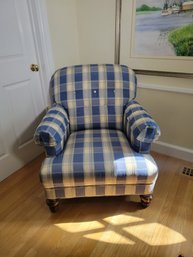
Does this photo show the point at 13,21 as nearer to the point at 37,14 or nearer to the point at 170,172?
the point at 37,14

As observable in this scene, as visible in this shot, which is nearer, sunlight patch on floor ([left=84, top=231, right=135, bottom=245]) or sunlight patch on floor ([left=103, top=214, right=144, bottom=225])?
sunlight patch on floor ([left=84, top=231, right=135, bottom=245])

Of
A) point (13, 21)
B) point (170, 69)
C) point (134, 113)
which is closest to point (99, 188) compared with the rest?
point (134, 113)

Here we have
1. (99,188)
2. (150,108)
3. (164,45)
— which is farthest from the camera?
(150,108)

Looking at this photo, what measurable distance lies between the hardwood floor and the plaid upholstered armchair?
0.40ft

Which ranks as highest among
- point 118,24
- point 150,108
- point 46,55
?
point 118,24

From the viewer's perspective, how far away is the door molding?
1594mm

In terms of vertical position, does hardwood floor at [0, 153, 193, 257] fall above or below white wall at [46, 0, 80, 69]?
below

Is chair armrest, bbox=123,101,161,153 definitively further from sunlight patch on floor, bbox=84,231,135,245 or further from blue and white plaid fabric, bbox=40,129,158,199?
sunlight patch on floor, bbox=84,231,135,245

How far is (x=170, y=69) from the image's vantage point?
169cm

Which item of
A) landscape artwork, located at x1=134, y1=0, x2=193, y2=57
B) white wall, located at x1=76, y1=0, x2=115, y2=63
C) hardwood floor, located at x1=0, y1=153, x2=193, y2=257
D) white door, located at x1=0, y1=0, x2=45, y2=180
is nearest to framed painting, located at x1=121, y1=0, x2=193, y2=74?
landscape artwork, located at x1=134, y1=0, x2=193, y2=57

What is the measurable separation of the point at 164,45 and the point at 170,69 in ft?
0.68

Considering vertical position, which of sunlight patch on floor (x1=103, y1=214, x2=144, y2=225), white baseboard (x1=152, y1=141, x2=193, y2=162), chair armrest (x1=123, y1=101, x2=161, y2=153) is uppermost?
chair armrest (x1=123, y1=101, x2=161, y2=153)

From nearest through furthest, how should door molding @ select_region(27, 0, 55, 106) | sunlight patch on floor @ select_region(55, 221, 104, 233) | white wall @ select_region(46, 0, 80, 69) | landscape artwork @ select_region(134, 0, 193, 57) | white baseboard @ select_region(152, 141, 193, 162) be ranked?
1. sunlight patch on floor @ select_region(55, 221, 104, 233)
2. landscape artwork @ select_region(134, 0, 193, 57)
3. door molding @ select_region(27, 0, 55, 106)
4. white wall @ select_region(46, 0, 80, 69)
5. white baseboard @ select_region(152, 141, 193, 162)

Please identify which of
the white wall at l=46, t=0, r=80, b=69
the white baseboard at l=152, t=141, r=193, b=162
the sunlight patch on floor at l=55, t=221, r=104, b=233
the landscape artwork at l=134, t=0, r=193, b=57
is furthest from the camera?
the white baseboard at l=152, t=141, r=193, b=162
